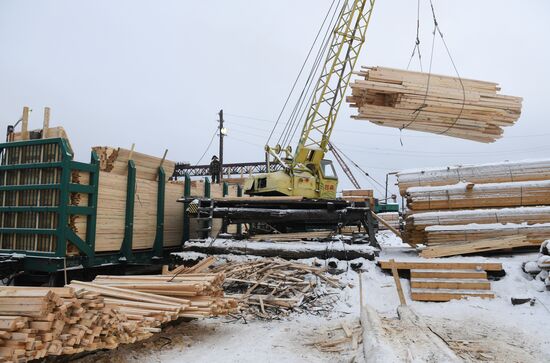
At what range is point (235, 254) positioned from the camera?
9.09m

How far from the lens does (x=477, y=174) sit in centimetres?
965

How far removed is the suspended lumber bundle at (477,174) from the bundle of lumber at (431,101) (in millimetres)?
934

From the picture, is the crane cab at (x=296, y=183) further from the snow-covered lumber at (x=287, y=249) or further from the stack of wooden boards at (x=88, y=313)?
the stack of wooden boards at (x=88, y=313)

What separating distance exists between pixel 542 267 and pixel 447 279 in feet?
5.62

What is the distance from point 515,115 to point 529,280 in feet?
12.2

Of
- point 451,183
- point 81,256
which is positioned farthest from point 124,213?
point 451,183

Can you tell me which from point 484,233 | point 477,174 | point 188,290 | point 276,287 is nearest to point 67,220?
point 188,290

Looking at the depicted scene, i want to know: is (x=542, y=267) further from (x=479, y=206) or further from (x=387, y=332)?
(x=387, y=332)

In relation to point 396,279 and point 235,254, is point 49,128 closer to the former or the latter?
point 235,254

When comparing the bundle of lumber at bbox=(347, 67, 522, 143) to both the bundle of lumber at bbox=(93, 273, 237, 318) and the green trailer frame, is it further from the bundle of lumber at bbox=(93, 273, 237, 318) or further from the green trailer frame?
the green trailer frame

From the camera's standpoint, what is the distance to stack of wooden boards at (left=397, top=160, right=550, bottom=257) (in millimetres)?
8867

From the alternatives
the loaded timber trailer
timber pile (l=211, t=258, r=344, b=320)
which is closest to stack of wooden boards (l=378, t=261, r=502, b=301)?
timber pile (l=211, t=258, r=344, b=320)

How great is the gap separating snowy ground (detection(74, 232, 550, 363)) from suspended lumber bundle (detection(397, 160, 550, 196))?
2.38 meters

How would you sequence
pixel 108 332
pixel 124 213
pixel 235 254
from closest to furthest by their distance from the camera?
pixel 108 332 < pixel 124 213 < pixel 235 254
